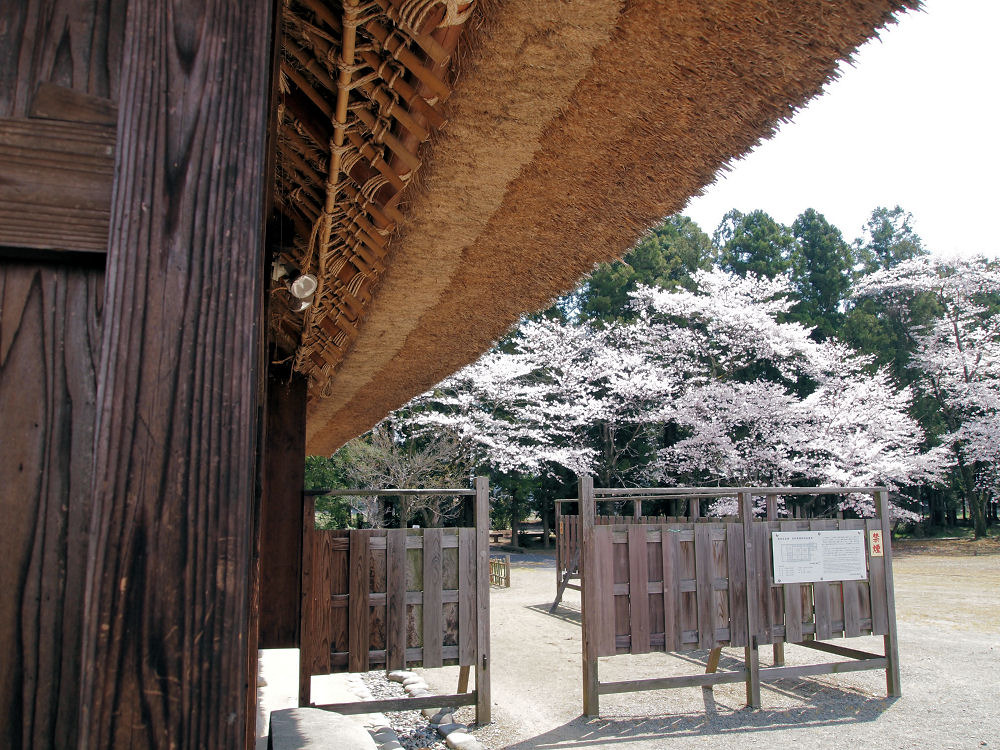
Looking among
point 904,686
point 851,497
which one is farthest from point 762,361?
point 904,686

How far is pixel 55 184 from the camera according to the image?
67 cm

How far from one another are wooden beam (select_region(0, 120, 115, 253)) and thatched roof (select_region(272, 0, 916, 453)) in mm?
638

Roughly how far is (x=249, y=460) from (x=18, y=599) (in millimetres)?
244

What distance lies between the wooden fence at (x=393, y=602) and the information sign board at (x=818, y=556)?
102 inches

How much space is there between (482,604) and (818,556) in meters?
3.00

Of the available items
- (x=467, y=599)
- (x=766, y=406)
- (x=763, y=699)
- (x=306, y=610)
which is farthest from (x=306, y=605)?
(x=766, y=406)

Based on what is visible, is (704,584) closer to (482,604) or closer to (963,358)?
(482,604)

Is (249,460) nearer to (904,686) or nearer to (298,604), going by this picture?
(298,604)

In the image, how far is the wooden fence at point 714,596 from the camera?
5.04m

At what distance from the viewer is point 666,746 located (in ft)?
15.3

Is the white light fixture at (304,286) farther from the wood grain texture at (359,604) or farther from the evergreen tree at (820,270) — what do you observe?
the evergreen tree at (820,270)

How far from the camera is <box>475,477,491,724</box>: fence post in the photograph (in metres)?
4.53

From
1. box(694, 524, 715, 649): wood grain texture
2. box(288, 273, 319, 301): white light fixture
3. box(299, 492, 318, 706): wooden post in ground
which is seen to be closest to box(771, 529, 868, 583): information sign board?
box(694, 524, 715, 649): wood grain texture

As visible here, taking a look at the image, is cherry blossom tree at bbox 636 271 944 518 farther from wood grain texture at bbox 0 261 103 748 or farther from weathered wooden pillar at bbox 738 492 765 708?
wood grain texture at bbox 0 261 103 748
